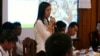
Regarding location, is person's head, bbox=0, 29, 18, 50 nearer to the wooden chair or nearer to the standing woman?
the wooden chair

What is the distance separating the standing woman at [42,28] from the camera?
10.9ft

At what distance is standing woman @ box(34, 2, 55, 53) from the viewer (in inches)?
130

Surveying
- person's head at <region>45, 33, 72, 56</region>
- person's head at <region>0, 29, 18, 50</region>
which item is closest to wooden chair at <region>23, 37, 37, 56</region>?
person's head at <region>0, 29, 18, 50</region>

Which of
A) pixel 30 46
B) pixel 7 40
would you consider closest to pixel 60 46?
pixel 7 40

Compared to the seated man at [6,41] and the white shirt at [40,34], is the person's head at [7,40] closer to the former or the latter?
the seated man at [6,41]

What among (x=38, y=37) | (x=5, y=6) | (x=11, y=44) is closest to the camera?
(x=11, y=44)

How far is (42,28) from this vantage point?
130 inches

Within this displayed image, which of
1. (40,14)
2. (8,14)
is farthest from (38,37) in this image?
(8,14)

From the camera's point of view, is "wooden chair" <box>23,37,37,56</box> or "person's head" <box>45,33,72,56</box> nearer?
"person's head" <box>45,33,72,56</box>

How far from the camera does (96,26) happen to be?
5828 mm

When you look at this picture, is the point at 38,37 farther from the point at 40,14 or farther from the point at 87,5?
the point at 87,5

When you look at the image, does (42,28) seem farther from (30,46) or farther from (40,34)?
(30,46)

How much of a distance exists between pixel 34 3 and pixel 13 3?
1.41 ft

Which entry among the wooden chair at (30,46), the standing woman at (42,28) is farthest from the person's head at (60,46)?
the standing woman at (42,28)
